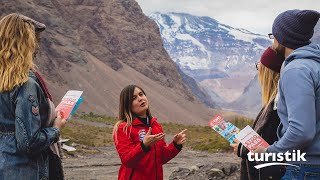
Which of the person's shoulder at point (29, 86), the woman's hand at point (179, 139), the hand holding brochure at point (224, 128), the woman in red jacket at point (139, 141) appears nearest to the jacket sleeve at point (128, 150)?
the woman in red jacket at point (139, 141)

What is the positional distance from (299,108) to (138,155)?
6.58 feet

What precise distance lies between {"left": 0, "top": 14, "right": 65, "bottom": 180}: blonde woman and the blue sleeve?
1.81 metres

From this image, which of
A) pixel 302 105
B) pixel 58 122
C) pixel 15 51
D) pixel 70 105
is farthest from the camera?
pixel 70 105

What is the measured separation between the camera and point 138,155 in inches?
190

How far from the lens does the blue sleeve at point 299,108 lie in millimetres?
3250

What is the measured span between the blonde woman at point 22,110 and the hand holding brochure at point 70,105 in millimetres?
259

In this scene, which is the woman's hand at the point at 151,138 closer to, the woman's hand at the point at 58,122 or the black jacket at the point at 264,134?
the black jacket at the point at 264,134

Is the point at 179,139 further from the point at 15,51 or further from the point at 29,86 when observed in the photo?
the point at 15,51

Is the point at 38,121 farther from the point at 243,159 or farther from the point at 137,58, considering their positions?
the point at 137,58

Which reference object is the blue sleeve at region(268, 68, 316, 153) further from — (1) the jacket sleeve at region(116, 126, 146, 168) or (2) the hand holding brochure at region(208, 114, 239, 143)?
(1) the jacket sleeve at region(116, 126, 146, 168)

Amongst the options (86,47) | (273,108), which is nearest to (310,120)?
(273,108)

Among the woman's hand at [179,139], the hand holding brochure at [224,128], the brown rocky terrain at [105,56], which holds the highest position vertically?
the hand holding brochure at [224,128]

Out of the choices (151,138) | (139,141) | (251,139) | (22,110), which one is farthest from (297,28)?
(22,110)

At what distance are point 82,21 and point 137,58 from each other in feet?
89.1
